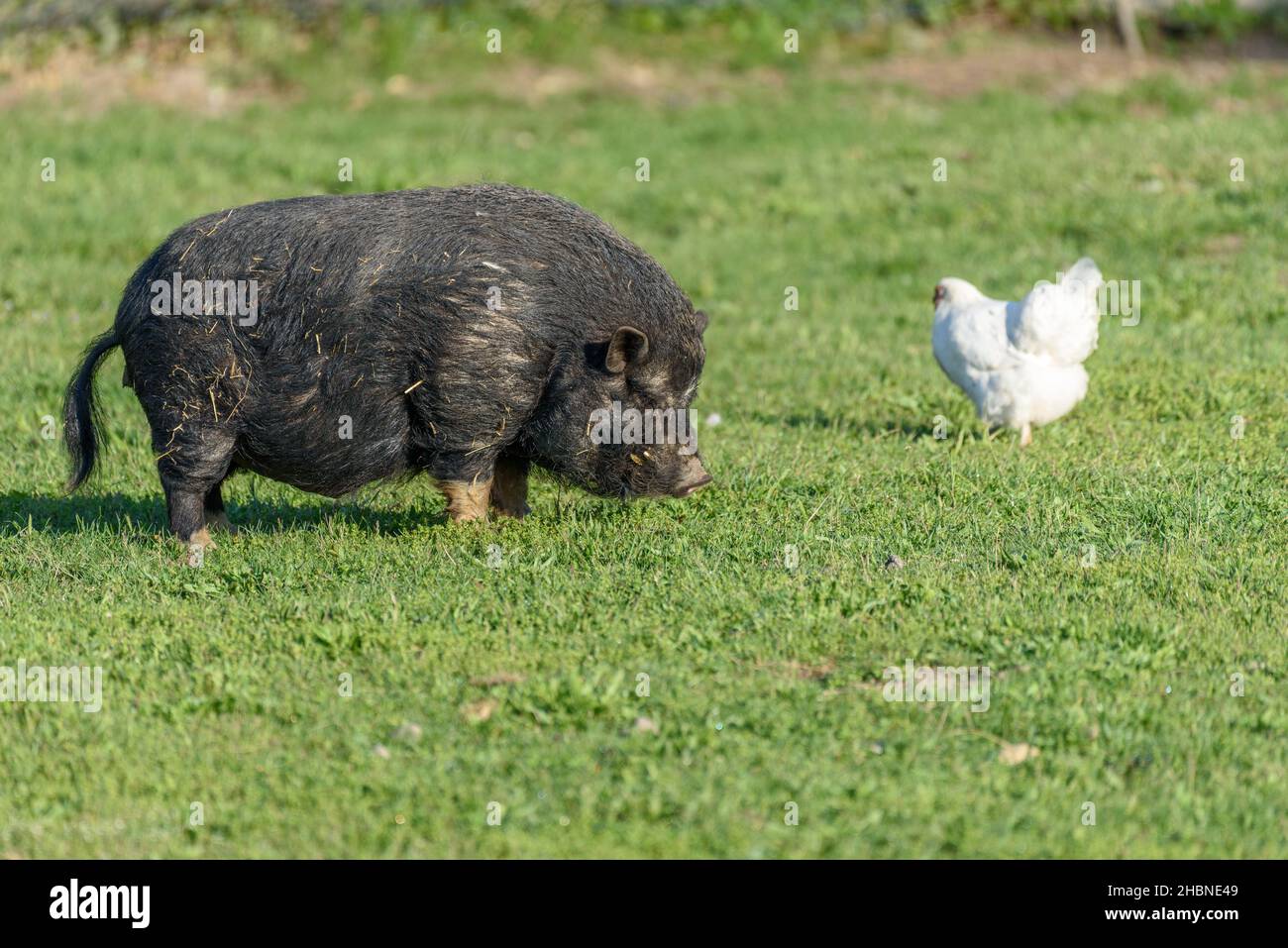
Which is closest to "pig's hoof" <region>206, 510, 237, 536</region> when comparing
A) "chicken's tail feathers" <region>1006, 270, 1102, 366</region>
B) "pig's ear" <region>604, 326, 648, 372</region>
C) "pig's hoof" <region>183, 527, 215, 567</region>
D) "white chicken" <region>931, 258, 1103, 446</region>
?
"pig's hoof" <region>183, 527, 215, 567</region>

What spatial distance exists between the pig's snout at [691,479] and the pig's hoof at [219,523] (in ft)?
6.72

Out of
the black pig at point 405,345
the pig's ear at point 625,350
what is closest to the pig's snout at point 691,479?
the black pig at point 405,345

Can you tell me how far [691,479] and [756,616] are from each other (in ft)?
4.35

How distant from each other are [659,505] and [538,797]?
112 inches

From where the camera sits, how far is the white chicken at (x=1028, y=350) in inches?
321

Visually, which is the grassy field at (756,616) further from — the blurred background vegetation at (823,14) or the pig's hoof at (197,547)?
the blurred background vegetation at (823,14)

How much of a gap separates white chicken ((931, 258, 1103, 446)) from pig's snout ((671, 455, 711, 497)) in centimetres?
183

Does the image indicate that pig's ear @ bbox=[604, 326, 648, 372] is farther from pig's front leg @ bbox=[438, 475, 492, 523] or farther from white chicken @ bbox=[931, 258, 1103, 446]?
white chicken @ bbox=[931, 258, 1103, 446]

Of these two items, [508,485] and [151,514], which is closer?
[508,485]

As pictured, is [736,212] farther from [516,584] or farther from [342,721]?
[342,721]

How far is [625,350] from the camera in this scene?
273 inches

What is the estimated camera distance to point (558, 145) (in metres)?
16.6

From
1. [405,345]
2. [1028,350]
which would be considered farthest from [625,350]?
[1028,350]

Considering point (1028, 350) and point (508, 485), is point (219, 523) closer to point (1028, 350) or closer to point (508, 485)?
point (508, 485)
